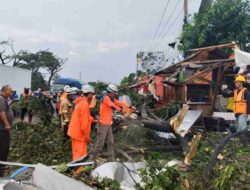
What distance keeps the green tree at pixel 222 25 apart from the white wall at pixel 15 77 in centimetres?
939

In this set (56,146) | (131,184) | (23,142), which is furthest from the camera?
(23,142)

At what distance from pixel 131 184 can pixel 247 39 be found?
14.7 m

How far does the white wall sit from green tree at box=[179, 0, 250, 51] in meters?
9.39

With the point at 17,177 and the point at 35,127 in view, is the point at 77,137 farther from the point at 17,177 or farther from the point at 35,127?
the point at 35,127

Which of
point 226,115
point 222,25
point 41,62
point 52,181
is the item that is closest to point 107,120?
point 52,181

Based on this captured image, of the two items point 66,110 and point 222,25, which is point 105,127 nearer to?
point 66,110

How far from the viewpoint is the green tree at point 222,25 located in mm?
17297

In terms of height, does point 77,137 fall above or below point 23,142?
above

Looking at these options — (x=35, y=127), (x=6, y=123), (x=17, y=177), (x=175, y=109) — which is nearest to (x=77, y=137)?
(x=6, y=123)

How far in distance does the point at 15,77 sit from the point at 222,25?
11364mm

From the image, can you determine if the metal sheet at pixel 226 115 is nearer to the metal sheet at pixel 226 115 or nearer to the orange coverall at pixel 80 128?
the metal sheet at pixel 226 115

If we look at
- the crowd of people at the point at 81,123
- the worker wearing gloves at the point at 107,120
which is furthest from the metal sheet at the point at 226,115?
the worker wearing gloves at the point at 107,120

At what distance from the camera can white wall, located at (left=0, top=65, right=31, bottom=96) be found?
66.7 ft

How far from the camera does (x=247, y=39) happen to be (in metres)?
17.5
